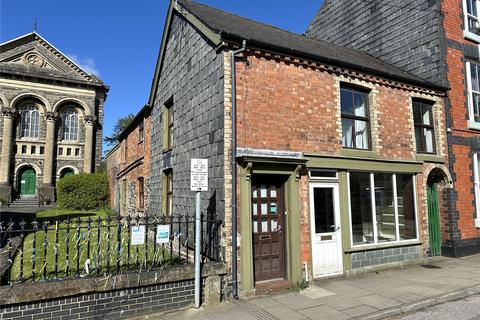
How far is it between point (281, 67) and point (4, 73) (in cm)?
3447

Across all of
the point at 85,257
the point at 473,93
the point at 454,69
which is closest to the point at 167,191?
the point at 85,257

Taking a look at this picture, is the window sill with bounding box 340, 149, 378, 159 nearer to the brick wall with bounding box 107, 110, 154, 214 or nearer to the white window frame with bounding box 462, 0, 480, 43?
the white window frame with bounding box 462, 0, 480, 43

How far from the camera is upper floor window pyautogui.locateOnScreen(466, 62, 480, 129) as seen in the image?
1196cm

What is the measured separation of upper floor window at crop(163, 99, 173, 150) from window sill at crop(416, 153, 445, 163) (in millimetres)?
8182

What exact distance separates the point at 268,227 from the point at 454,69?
930 cm

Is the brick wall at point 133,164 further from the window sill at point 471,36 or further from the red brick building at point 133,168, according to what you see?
the window sill at point 471,36

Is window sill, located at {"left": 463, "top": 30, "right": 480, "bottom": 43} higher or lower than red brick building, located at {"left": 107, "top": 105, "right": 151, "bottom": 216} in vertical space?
higher

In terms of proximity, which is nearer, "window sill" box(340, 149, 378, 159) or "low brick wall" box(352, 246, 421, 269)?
"low brick wall" box(352, 246, 421, 269)

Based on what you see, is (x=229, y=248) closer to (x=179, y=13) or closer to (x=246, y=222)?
(x=246, y=222)

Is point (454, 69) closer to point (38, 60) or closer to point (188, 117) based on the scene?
point (188, 117)

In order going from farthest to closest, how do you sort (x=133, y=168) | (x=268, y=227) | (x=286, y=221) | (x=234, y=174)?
(x=133, y=168) < (x=286, y=221) < (x=268, y=227) < (x=234, y=174)

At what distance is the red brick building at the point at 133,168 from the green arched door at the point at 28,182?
1402cm

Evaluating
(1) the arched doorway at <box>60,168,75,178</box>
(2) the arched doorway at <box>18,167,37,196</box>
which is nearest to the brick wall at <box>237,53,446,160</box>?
(1) the arched doorway at <box>60,168,75,178</box>

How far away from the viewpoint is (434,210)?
11.1 m
